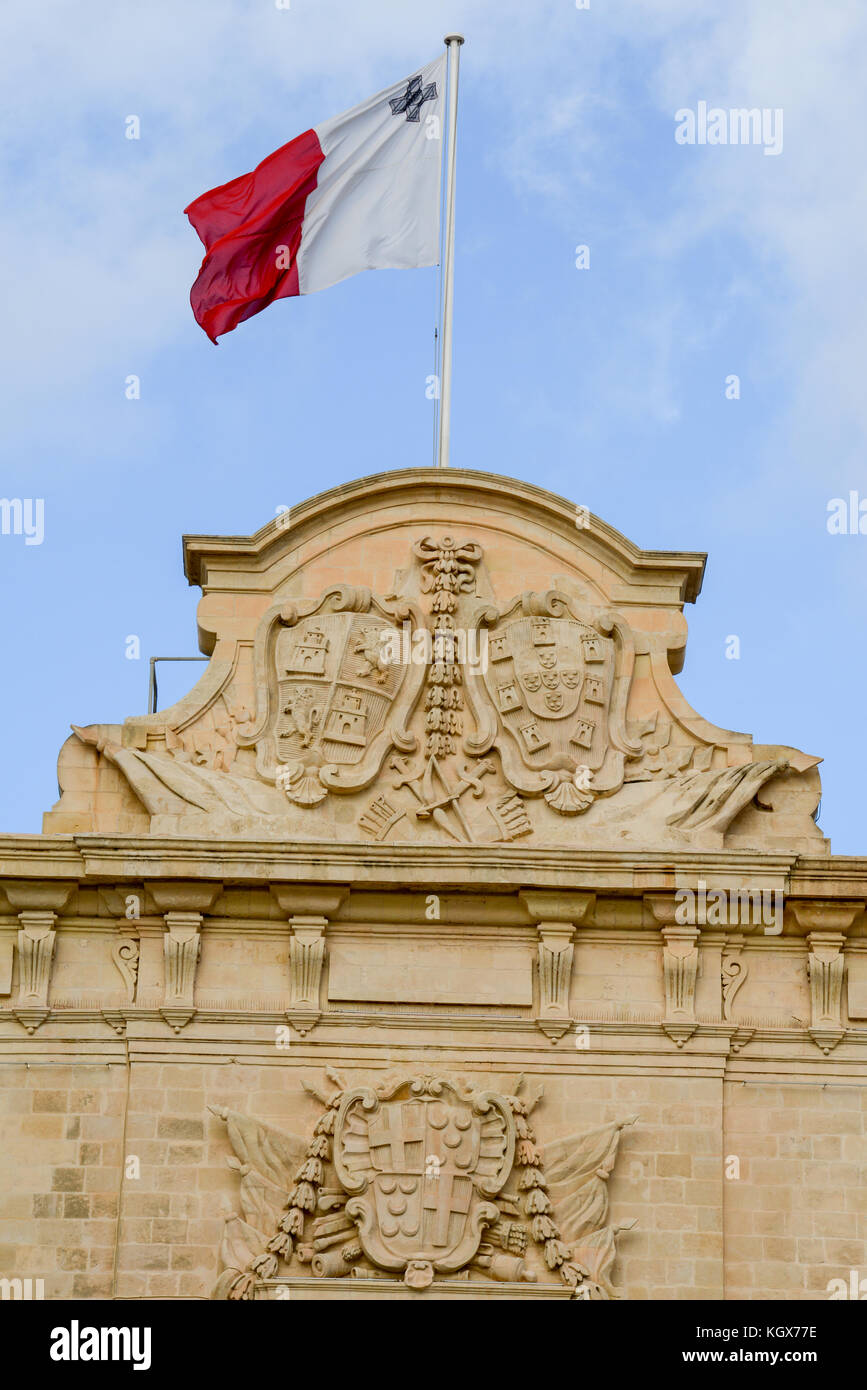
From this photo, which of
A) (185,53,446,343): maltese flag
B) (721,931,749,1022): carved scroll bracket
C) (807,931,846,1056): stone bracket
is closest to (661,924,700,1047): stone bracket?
(721,931,749,1022): carved scroll bracket

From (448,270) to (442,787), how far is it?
17.1 ft

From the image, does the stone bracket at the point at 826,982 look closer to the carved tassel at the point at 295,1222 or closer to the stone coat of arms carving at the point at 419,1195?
the stone coat of arms carving at the point at 419,1195

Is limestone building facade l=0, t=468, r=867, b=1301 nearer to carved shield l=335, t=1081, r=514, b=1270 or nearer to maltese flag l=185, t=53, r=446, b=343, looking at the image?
carved shield l=335, t=1081, r=514, b=1270

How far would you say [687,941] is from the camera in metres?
19.7

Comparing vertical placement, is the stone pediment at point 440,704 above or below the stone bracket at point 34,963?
above

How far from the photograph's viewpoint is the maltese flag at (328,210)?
21984mm

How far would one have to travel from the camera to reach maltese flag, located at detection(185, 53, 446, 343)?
22.0 metres

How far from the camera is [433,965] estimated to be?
1967 centimetres

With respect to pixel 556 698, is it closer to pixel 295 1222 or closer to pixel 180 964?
pixel 180 964

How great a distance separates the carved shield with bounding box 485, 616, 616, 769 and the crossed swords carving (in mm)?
469

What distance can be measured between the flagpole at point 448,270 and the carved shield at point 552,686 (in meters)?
1.88

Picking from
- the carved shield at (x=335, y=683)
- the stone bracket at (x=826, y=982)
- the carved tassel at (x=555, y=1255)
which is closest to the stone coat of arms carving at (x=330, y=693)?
the carved shield at (x=335, y=683)

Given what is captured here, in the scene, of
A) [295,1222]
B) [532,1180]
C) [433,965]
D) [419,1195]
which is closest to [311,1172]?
[295,1222]
